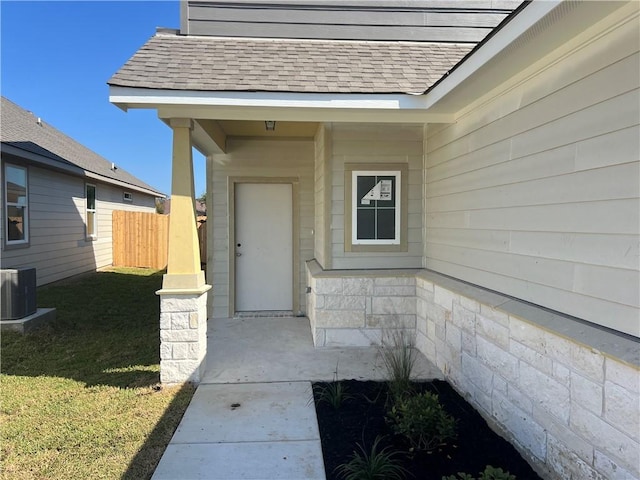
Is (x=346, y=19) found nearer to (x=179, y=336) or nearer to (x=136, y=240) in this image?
(x=179, y=336)

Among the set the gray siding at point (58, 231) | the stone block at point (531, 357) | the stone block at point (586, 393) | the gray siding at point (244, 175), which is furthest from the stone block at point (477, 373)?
the gray siding at point (58, 231)

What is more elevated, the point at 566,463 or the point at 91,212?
the point at 91,212

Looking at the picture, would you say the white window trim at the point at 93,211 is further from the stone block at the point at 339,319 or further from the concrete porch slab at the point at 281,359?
the stone block at the point at 339,319

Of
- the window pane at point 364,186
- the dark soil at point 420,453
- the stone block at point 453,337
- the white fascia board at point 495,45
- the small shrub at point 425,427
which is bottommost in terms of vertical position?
the dark soil at point 420,453

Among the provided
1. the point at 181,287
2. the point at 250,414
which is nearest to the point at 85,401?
the point at 181,287

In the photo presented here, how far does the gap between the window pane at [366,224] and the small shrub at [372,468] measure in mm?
2698

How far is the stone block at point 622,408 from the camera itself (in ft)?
5.94

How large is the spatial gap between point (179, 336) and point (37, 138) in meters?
8.93

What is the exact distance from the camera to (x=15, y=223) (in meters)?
8.32

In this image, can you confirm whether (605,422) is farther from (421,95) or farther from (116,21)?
(116,21)

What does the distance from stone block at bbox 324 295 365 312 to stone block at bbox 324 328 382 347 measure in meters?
0.28

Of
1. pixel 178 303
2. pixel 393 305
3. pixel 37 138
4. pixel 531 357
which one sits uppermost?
pixel 37 138

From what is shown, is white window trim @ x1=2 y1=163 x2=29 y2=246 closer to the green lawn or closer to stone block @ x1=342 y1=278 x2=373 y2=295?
the green lawn

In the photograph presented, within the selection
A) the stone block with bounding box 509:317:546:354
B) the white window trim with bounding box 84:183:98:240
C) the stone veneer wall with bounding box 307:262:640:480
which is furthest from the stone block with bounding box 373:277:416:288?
the white window trim with bounding box 84:183:98:240
